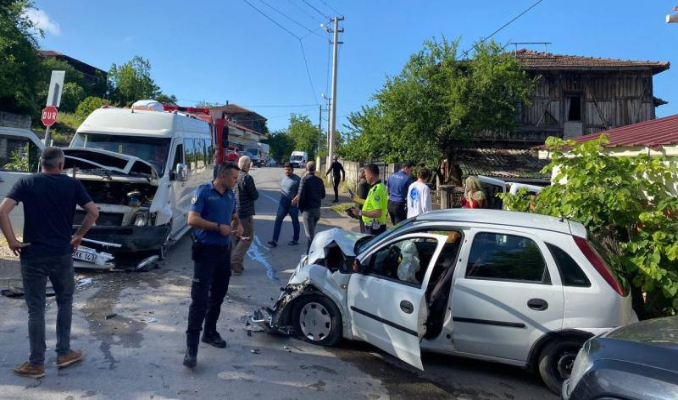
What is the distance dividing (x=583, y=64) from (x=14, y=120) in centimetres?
2754

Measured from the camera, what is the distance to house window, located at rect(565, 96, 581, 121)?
2188 centimetres

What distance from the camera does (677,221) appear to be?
4.81 m

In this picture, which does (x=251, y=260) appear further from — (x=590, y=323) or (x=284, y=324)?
(x=590, y=323)

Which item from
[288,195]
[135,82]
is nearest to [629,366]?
[288,195]

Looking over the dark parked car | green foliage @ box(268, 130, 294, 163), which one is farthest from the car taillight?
green foliage @ box(268, 130, 294, 163)

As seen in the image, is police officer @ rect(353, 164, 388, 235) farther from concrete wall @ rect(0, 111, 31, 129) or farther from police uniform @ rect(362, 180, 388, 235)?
concrete wall @ rect(0, 111, 31, 129)

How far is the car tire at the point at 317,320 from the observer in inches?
189

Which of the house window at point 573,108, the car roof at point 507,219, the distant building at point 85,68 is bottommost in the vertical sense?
the car roof at point 507,219

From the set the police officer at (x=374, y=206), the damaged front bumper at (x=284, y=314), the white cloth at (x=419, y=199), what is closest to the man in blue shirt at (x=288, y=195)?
the police officer at (x=374, y=206)

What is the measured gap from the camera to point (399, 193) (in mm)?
8258

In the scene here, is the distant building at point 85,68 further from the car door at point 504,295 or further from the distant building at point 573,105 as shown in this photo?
the car door at point 504,295

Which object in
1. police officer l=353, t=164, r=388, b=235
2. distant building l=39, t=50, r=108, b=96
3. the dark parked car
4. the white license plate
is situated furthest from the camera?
distant building l=39, t=50, r=108, b=96

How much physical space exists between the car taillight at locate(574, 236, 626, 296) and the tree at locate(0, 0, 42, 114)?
2623 centimetres

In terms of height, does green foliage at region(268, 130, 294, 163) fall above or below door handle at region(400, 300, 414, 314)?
above
